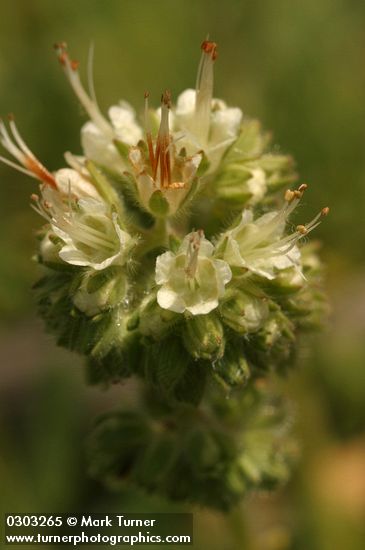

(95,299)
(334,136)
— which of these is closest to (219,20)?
(334,136)

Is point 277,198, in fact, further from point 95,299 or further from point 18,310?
Answer: point 18,310

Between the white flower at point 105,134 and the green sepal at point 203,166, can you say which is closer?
the green sepal at point 203,166

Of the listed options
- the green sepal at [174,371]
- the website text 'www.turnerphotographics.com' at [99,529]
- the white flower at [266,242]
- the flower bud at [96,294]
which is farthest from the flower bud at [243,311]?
the website text 'www.turnerphotographics.com' at [99,529]

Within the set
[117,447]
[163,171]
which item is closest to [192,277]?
[163,171]

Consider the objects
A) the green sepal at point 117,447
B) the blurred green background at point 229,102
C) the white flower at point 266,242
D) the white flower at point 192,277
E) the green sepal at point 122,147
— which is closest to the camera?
the white flower at point 192,277

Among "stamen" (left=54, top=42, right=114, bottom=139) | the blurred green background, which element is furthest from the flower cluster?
the blurred green background

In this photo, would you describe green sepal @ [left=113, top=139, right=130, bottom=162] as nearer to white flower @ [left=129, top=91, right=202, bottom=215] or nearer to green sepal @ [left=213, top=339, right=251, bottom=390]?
white flower @ [left=129, top=91, right=202, bottom=215]

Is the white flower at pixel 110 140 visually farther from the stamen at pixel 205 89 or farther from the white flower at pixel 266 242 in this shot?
the white flower at pixel 266 242
